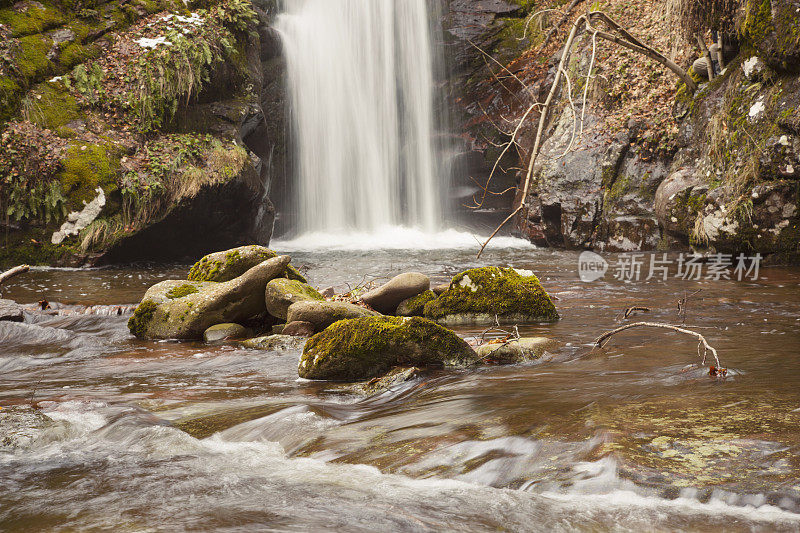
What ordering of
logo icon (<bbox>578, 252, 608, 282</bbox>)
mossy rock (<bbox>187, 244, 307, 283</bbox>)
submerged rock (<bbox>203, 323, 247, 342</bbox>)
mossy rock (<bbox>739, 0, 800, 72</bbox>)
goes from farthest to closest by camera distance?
logo icon (<bbox>578, 252, 608, 282</bbox>), mossy rock (<bbox>739, 0, 800, 72</bbox>), mossy rock (<bbox>187, 244, 307, 283</bbox>), submerged rock (<bbox>203, 323, 247, 342</bbox>)

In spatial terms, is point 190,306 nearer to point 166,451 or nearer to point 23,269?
point 23,269

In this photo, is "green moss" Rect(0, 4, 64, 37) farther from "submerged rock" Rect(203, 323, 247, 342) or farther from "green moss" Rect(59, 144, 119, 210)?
"submerged rock" Rect(203, 323, 247, 342)

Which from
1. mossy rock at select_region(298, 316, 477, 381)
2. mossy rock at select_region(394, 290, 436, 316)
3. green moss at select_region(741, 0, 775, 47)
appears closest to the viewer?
mossy rock at select_region(298, 316, 477, 381)

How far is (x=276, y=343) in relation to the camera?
6.28m

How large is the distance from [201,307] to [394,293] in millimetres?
2250

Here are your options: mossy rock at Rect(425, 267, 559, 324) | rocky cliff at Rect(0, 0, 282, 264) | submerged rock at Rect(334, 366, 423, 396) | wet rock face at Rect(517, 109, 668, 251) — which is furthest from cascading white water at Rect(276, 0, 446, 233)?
submerged rock at Rect(334, 366, 423, 396)

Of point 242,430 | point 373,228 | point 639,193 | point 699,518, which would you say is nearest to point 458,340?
point 242,430

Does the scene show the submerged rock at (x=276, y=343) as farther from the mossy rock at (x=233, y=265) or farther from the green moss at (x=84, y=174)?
the green moss at (x=84, y=174)

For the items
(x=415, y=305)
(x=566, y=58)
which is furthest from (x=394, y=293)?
(x=566, y=58)

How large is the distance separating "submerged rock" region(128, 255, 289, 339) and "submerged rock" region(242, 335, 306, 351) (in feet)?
2.68

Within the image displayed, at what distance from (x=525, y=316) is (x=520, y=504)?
15.0ft

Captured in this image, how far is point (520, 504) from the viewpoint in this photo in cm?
248

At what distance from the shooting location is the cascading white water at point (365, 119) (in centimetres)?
2192

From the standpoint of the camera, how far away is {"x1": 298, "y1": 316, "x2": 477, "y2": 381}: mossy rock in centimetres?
470
